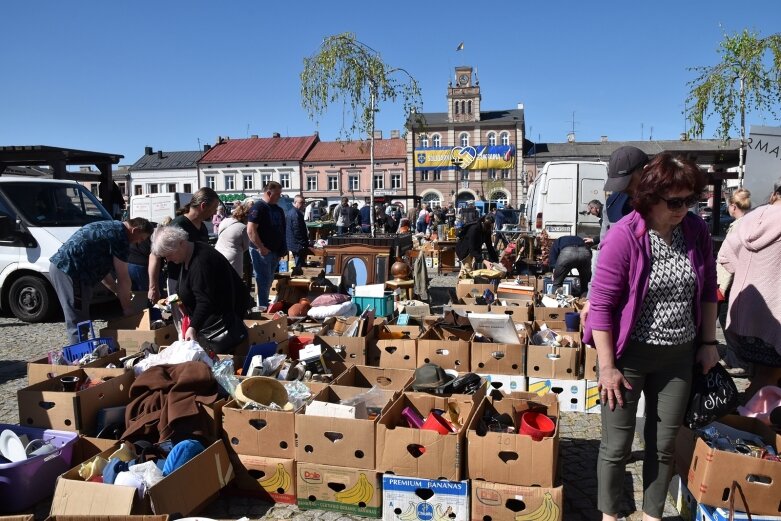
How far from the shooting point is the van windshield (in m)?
8.52

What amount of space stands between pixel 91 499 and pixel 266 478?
0.94 meters

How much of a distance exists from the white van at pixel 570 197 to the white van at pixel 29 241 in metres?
9.65

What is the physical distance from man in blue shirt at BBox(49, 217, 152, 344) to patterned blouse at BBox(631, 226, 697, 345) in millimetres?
4486

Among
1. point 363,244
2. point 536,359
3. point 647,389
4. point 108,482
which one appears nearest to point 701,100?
point 363,244

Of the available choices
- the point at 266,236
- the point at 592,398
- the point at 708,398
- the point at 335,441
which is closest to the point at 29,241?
the point at 266,236

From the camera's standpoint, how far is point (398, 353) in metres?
5.23

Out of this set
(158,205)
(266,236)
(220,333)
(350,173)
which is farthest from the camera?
(350,173)

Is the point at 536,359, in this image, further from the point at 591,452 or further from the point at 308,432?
the point at 308,432

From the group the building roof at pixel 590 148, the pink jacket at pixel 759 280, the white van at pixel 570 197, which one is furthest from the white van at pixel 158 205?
the building roof at pixel 590 148

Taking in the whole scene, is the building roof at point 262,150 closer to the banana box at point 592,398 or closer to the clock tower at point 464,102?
Result: the clock tower at point 464,102

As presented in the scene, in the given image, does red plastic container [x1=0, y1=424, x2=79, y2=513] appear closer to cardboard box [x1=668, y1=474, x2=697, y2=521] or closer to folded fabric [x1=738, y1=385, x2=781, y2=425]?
cardboard box [x1=668, y1=474, x2=697, y2=521]

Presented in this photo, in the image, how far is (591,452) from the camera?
13.4 ft

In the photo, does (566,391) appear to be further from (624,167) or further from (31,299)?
(31,299)

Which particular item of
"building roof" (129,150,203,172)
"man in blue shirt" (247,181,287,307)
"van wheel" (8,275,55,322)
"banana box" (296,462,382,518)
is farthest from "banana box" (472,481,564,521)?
"building roof" (129,150,203,172)
